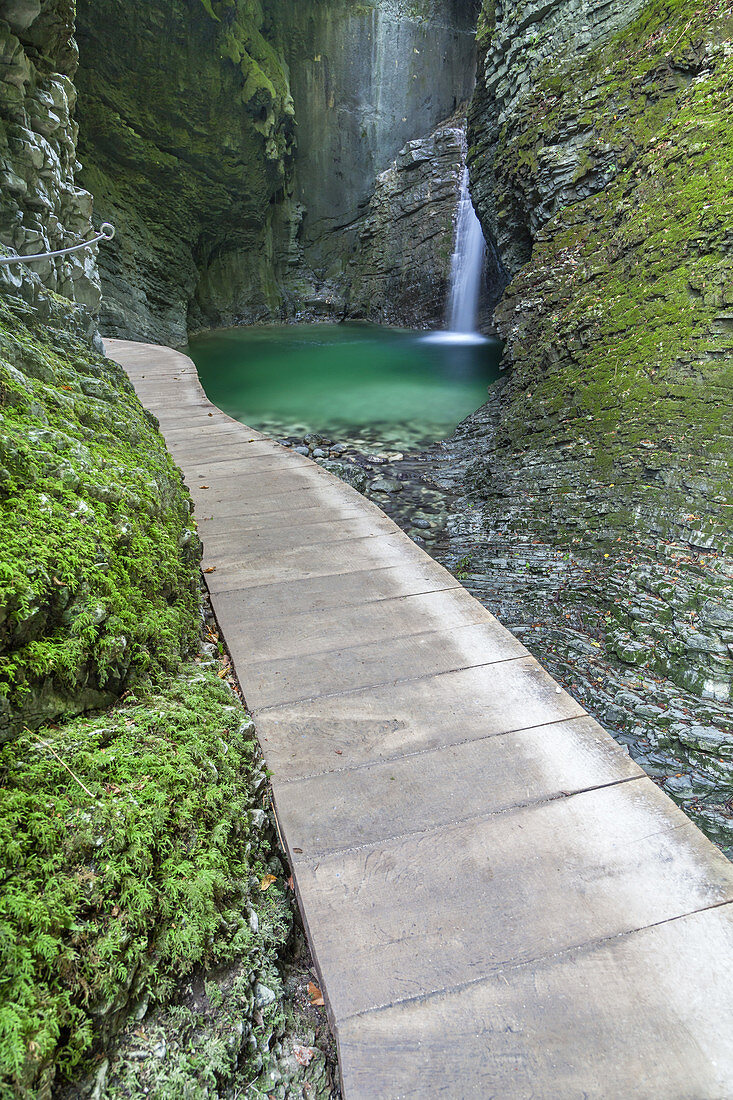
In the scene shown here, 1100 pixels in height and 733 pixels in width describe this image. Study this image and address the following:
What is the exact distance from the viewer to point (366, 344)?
18.1m

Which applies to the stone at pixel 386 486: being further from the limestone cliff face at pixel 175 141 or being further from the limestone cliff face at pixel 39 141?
the limestone cliff face at pixel 175 141

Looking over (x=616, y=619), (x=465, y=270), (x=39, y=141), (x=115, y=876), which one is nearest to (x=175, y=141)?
(x=465, y=270)

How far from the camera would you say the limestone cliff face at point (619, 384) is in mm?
3922

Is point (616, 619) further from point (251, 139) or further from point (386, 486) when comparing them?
point (251, 139)

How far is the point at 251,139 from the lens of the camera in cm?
1816

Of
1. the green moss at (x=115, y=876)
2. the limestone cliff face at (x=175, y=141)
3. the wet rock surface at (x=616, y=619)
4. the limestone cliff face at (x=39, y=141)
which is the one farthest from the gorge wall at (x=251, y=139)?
the green moss at (x=115, y=876)

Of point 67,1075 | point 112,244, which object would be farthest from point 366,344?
point 67,1075

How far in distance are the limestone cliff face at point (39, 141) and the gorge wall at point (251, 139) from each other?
427 inches

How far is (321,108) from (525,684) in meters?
25.0

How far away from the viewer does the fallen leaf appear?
1193 mm

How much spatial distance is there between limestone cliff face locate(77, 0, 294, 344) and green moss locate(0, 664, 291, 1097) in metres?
15.6

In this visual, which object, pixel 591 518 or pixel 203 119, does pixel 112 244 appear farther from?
pixel 591 518

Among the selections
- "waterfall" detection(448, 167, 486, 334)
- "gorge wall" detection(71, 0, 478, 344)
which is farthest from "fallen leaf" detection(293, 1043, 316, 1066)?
"waterfall" detection(448, 167, 486, 334)

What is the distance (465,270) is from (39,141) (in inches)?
658
